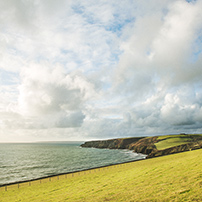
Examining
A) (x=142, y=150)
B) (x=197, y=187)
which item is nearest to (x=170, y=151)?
(x=142, y=150)

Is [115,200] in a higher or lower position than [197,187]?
lower

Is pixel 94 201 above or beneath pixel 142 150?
above

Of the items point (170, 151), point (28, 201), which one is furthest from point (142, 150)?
point (28, 201)

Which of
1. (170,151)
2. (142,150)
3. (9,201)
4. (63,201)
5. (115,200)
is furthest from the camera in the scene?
(142,150)

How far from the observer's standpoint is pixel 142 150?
456 ft

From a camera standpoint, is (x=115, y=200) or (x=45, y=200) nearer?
(x=115, y=200)

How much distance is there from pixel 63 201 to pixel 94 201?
6.19 meters

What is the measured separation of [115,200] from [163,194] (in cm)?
550

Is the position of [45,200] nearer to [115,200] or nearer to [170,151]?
[115,200]

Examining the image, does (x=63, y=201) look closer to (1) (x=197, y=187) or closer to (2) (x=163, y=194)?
(2) (x=163, y=194)

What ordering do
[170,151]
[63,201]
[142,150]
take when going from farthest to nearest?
[142,150], [170,151], [63,201]

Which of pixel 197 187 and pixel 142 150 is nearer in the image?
pixel 197 187

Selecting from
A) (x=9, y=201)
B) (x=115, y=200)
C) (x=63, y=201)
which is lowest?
(x=9, y=201)

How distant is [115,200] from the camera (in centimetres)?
1738
